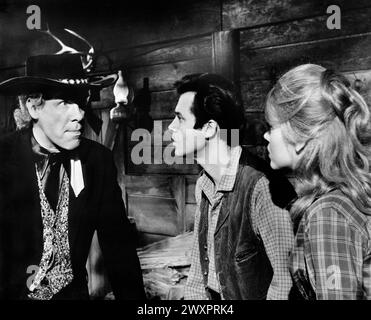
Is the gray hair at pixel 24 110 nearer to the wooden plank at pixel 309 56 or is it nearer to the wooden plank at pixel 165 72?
the wooden plank at pixel 165 72

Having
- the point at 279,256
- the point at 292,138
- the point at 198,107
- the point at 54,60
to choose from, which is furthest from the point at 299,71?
the point at 54,60

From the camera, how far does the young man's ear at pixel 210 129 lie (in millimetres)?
2471

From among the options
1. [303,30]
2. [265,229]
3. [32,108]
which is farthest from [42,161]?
[303,30]

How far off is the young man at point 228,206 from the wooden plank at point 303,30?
309 millimetres

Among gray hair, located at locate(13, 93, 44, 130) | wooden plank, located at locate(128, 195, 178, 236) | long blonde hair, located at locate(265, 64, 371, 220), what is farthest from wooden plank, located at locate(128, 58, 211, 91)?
long blonde hair, located at locate(265, 64, 371, 220)

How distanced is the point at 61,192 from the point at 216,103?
1199 mm

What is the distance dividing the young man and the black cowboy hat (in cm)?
63

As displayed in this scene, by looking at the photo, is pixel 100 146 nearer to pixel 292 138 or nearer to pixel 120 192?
pixel 120 192

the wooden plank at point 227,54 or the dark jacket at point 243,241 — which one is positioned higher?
the wooden plank at point 227,54

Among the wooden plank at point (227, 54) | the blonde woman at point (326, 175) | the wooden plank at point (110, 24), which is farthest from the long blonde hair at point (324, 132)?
the wooden plank at point (110, 24)

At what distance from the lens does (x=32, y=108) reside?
288 cm

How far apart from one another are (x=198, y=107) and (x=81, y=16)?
3.39 ft

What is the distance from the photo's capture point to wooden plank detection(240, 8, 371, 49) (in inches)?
92.5

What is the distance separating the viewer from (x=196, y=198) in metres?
2.62
